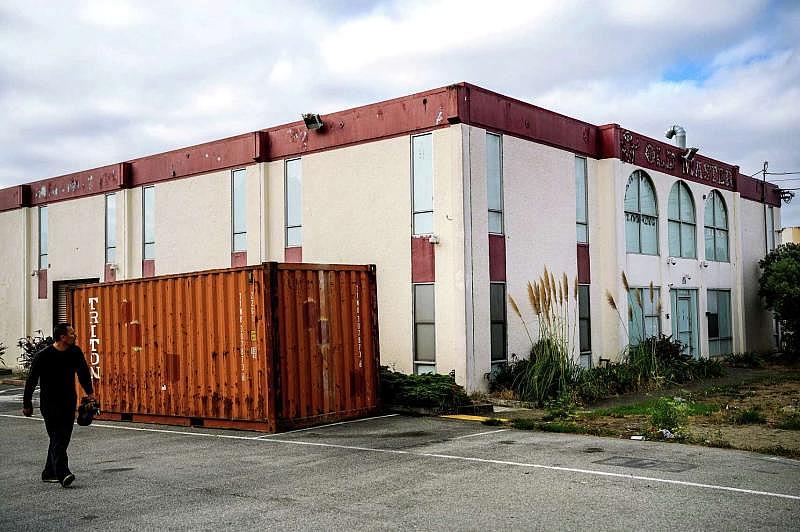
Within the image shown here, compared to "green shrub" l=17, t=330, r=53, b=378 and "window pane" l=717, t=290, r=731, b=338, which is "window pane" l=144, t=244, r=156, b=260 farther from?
"window pane" l=717, t=290, r=731, b=338

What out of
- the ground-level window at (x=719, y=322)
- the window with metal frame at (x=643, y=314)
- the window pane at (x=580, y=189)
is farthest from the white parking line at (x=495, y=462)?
the ground-level window at (x=719, y=322)

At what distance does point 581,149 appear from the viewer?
21.5 metres

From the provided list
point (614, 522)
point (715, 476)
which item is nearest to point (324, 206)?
point (715, 476)

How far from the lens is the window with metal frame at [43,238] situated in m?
29.4

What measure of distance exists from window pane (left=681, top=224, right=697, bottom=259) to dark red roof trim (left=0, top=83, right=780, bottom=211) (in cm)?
163

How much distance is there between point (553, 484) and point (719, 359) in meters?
20.2

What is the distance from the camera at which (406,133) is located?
61.1 feet

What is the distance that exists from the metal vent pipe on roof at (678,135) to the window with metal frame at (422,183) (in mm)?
11162

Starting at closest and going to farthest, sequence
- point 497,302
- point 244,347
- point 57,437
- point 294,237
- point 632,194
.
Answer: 1. point 57,437
2. point 244,347
3. point 497,302
4. point 294,237
5. point 632,194

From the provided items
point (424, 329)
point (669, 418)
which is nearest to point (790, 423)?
point (669, 418)

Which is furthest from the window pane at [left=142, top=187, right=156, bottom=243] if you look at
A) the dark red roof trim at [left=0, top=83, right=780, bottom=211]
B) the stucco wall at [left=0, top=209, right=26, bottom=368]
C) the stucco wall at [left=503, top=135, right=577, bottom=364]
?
the stucco wall at [left=503, top=135, right=577, bottom=364]

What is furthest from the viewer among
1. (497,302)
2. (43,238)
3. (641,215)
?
(43,238)

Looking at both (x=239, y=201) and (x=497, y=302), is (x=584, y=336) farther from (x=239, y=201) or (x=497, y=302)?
(x=239, y=201)

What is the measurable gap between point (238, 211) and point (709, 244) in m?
15.8
